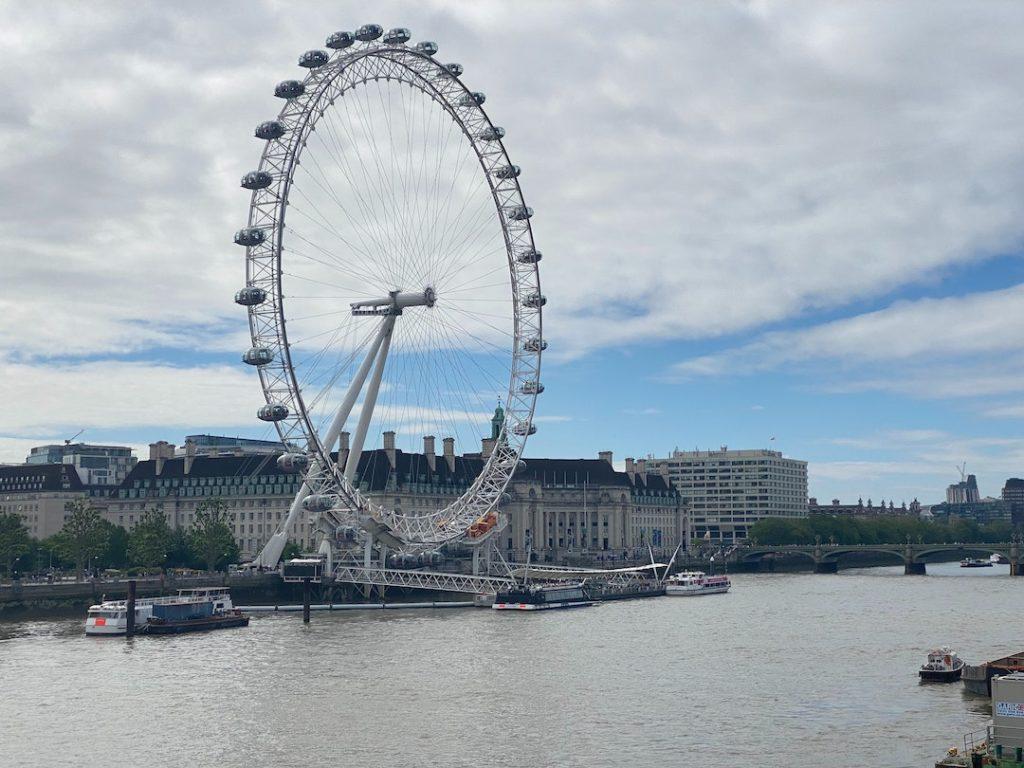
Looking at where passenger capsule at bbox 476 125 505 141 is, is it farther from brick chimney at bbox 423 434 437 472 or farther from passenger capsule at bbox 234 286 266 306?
brick chimney at bbox 423 434 437 472

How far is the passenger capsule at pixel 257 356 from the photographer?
90.3 m

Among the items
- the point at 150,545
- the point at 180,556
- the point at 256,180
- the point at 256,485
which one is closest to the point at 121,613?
the point at 256,180

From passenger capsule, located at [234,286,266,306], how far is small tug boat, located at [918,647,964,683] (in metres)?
49.6

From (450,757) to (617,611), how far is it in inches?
2558

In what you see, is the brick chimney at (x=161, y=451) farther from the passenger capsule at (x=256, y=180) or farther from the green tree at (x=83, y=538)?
the passenger capsule at (x=256, y=180)

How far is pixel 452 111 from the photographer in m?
106

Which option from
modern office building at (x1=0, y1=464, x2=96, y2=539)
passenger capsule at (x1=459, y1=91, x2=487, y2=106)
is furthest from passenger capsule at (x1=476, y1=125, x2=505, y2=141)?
modern office building at (x1=0, y1=464, x2=96, y2=539)

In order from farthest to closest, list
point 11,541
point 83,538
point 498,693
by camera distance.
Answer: point 11,541, point 83,538, point 498,693

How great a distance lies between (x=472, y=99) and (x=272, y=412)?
31654mm

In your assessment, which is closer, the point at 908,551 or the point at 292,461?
the point at 292,461

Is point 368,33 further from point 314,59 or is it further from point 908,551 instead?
point 908,551

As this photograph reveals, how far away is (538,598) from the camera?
111m

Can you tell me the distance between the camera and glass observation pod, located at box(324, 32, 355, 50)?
9287cm

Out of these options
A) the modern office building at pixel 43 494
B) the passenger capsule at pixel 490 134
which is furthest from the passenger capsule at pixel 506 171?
the modern office building at pixel 43 494
